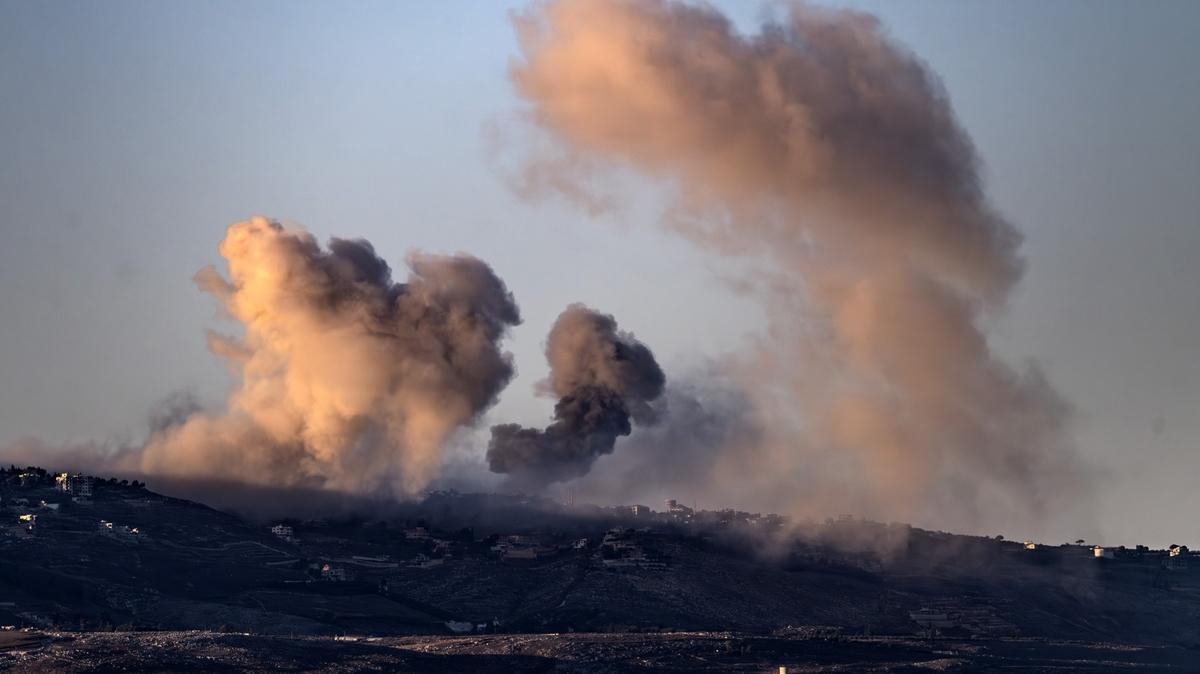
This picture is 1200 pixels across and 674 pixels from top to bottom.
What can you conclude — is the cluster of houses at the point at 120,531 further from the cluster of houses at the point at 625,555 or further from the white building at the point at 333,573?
the cluster of houses at the point at 625,555

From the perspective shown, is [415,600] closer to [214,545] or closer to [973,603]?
[214,545]

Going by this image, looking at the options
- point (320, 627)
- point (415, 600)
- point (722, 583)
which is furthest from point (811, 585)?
point (320, 627)

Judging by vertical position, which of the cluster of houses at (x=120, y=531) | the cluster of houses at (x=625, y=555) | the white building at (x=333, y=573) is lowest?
the white building at (x=333, y=573)

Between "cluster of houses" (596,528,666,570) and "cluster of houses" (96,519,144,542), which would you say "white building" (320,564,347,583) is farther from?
"cluster of houses" (596,528,666,570)

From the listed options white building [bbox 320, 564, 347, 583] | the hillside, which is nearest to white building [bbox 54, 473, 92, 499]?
the hillside

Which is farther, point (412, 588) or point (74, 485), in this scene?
point (74, 485)

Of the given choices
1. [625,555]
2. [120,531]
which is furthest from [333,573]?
[625,555]

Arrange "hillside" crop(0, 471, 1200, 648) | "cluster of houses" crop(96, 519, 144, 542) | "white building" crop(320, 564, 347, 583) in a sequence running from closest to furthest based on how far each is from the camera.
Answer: "hillside" crop(0, 471, 1200, 648)
"white building" crop(320, 564, 347, 583)
"cluster of houses" crop(96, 519, 144, 542)

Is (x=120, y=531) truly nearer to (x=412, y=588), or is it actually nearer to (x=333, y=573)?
(x=333, y=573)

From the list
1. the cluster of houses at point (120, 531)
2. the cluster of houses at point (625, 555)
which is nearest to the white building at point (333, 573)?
the cluster of houses at point (120, 531)

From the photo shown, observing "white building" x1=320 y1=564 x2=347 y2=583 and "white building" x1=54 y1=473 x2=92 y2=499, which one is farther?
"white building" x1=54 y1=473 x2=92 y2=499

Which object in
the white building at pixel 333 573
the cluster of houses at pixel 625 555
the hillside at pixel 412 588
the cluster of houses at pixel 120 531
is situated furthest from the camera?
the cluster of houses at pixel 625 555
